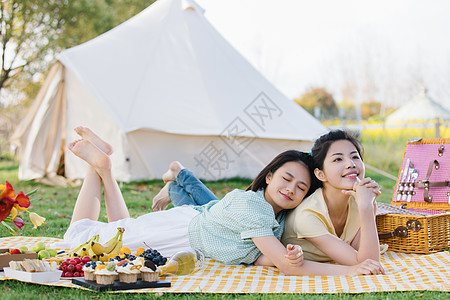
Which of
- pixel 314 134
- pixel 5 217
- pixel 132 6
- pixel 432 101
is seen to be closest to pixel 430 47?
pixel 432 101

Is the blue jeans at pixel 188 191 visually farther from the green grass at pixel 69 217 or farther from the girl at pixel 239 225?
the green grass at pixel 69 217

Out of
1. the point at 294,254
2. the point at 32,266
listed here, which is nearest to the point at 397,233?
the point at 294,254

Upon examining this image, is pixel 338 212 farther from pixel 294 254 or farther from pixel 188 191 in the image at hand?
pixel 188 191

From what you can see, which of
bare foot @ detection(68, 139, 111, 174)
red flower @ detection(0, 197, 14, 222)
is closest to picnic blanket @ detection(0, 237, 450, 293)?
red flower @ detection(0, 197, 14, 222)

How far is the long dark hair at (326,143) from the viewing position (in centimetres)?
290

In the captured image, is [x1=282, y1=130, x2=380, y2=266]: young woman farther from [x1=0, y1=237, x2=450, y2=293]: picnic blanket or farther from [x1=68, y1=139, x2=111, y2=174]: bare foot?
A: [x1=68, y1=139, x2=111, y2=174]: bare foot

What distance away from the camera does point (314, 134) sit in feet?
25.7

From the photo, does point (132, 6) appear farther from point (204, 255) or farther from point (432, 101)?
point (204, 255)

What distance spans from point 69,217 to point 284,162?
2605 mm

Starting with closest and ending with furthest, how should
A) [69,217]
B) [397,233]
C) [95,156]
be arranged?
[397,233], [95,156], [69,217]

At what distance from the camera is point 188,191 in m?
3.84

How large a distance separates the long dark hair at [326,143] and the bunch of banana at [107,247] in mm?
1153

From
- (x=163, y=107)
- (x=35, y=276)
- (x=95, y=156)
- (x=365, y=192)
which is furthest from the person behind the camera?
(x=163, y=107)

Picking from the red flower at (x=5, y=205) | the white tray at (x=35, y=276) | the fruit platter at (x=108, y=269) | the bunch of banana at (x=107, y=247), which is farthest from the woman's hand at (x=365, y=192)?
the red flower at (x=5, y=205)
